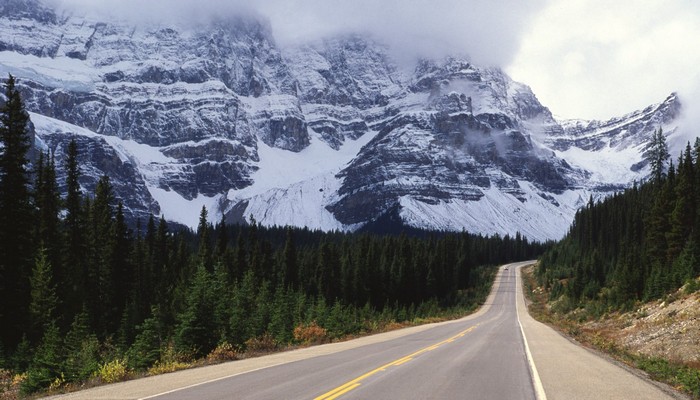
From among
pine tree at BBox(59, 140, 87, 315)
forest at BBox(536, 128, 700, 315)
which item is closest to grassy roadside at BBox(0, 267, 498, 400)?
pine tree at BBox(59, 140, 87, 315)

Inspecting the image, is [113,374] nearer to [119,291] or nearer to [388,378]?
[388,378]

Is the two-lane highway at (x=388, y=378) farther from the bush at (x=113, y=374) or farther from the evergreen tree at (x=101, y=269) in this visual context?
the evergreen tree at (x=101, y=269)

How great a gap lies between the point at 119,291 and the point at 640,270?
48.0 metres

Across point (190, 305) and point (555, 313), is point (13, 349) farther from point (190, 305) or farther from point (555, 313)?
point (555, 313)

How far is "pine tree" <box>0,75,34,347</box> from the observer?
29203 mm

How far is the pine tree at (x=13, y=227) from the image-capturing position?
2920 centimetres

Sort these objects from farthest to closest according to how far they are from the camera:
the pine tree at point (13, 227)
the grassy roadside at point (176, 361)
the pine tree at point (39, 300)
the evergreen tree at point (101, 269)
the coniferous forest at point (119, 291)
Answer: the evergreen tree at point (101, 269) < the pine tree at point (39, 300) < the pine tree at point (13, 227) < the coniferous forest at point (119, 291) < the grassy roadside at point (176, 361)

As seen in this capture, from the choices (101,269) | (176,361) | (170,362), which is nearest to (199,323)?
(176,361)

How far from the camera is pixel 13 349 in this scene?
2880 cm

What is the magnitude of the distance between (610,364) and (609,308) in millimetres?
36441

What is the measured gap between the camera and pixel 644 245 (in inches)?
3017

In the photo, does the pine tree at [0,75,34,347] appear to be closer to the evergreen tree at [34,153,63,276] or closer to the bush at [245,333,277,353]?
the evergreen tree at [34,153,63,276]

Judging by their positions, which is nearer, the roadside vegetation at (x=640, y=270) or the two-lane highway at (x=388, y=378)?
the two-lane highway at (x=388, y=378)

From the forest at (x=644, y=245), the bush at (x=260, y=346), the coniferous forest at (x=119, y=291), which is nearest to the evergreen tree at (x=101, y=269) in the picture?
the coniferous forest at (x=119, y=291)
